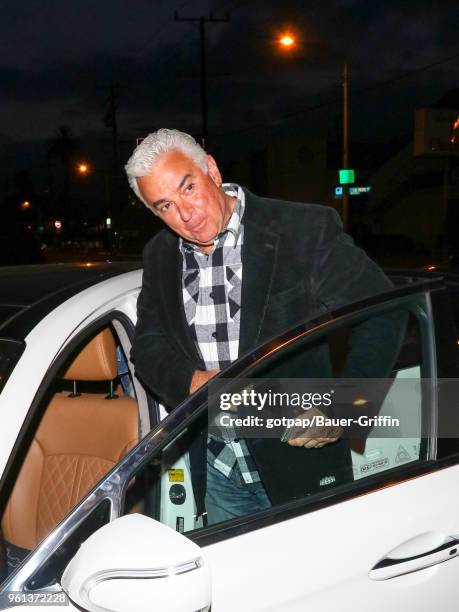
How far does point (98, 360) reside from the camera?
2.23 metres

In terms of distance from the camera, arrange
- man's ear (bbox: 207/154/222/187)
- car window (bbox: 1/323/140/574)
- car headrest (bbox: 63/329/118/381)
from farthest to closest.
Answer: car window (bbox: 1/323/140/574) → car headrest (bbox: 63/329/118/381) → man's ear (bbox: 207/154/222/187)

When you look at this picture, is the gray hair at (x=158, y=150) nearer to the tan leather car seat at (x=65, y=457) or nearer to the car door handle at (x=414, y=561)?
the tan leather car seat at (x=65, y=457)

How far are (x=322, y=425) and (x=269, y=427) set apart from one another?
0.16 meters

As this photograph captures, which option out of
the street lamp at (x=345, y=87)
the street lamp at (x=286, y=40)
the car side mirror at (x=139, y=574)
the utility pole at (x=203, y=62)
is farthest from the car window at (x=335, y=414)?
the utility pole at (x=203, y=62)

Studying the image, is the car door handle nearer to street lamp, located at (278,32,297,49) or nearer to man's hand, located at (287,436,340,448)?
man's hand, located at (287,436,340,448)

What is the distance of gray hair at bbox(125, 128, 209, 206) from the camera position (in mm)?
1887

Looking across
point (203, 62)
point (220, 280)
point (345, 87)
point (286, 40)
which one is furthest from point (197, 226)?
point (203, 62)

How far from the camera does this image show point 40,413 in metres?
2.45

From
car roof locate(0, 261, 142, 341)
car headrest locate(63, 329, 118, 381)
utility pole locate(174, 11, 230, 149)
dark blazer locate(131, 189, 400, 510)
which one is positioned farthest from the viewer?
utility pole locate(174, 11, 230, 149)

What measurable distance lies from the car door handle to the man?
341 millimetres

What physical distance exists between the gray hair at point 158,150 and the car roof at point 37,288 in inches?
14.6

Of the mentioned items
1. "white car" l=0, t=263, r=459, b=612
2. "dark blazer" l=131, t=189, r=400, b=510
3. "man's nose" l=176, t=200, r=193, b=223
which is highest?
"man's nose" l=176, t=200, r=193, b=223

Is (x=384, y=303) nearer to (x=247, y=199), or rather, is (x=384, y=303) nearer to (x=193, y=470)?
(x=247, y=199)

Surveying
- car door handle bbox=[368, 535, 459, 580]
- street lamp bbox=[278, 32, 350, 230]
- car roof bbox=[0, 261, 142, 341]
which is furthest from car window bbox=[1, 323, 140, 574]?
street lamp bbox=[278, 32, 350, 230]
